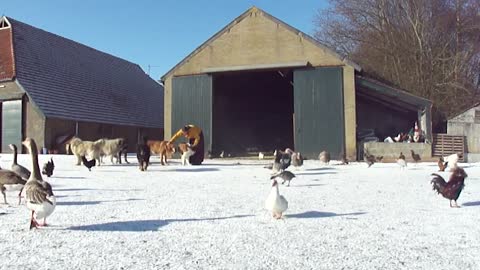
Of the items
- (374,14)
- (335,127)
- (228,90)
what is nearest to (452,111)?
(374,14)

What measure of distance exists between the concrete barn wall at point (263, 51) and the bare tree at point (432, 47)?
36.4ft

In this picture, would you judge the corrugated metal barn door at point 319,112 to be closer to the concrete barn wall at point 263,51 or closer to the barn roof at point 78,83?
the concrete barn wall at point 263,51

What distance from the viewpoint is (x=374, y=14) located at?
34219mm

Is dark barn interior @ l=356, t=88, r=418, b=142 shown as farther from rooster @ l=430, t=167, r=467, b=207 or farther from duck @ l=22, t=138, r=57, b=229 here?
duck @ l=22, t=138, r=57, b=229

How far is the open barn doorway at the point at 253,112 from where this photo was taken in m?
29.2

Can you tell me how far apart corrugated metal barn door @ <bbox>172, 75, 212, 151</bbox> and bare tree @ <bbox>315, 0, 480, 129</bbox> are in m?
14.1

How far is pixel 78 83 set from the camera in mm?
34000

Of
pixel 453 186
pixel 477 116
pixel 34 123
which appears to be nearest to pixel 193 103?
pixel 34 123

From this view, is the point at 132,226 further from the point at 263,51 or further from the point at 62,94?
the point at 62,94

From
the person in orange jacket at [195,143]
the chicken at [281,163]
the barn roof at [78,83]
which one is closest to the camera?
the chicken at [281,163]

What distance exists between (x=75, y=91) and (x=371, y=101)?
21480mm

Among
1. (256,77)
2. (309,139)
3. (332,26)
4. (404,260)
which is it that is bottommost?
(404,260)

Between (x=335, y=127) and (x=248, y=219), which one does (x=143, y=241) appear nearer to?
(x=248, y=219)

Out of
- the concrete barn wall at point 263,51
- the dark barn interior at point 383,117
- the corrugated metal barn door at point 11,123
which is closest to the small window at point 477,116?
the dark barn interior at point 383,117
